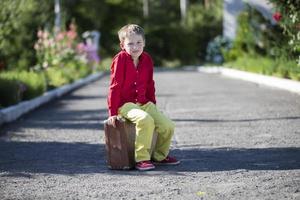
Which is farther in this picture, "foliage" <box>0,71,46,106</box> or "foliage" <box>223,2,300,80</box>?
"foliage" <box>223,2,300,80</box>

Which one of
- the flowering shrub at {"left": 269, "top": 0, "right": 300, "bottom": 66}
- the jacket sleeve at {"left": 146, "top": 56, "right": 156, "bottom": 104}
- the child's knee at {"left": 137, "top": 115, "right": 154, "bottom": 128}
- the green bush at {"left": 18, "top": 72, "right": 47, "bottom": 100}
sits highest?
the flowering shrub at {"left": 269, "top": 0, "right": 300, "bottom": 66}

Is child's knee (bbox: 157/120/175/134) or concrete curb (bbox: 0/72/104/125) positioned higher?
child's knee (bbox: 157/120/175/134)

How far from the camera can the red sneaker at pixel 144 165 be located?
6.74 metres

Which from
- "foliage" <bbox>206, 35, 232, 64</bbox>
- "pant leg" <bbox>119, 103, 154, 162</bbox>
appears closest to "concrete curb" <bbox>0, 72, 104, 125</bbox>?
"pant leg" <bbox>119, 103, 154, 162</bbox>

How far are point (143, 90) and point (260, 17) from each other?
16.9 meters

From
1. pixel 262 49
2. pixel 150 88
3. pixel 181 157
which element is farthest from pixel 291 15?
pixel 262 49

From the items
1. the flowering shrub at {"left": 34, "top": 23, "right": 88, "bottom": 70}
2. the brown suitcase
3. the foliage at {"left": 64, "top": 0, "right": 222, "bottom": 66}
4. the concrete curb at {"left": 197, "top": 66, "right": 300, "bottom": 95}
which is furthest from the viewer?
the foliage at {"left": 64, "top": 0, "right": 222, "bottom": 66}

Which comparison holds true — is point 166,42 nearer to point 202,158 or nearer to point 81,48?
point 81,48

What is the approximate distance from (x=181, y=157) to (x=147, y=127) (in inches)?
32.7

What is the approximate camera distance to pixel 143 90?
7066mm

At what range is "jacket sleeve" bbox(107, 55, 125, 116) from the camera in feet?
22.8

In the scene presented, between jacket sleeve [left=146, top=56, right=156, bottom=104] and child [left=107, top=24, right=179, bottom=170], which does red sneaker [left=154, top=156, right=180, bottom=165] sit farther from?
jacket sleeve [left=146, top=56, right=156, bottom=104]

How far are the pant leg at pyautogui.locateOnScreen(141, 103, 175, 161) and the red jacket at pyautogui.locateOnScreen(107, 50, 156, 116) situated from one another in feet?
0.36

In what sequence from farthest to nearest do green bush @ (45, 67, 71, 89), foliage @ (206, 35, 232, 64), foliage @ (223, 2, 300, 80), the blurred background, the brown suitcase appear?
foliage @ (206, 35, 232, 64), green bush @ (45, 67, 71, 89), foliage @ (223, 2, 300, 80), the blurred background, the brown suitcase
